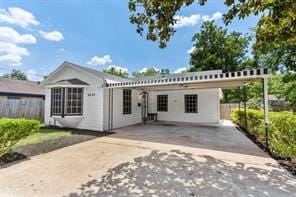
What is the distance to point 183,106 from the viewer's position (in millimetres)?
14594

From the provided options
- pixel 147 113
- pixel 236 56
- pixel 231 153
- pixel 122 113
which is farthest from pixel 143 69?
pixel 231 153

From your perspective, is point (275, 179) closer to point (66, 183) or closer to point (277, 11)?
point (277, 11)

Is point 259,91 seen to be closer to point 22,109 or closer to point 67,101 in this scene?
point 67,101

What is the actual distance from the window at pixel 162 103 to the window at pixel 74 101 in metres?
6.72

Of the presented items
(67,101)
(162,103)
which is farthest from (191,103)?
(67,101)

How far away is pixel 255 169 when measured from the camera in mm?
4660

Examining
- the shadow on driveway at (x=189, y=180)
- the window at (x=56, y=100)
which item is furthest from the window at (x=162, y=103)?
the shadow on driveway at (x=189, y=180)

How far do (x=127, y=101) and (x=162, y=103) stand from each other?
3.93 m

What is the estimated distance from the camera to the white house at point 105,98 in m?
10.2

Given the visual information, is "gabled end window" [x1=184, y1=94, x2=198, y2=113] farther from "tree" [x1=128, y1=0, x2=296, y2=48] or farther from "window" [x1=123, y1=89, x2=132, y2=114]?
"tree" [x1=128, y1=0, x2=296, y2=48]

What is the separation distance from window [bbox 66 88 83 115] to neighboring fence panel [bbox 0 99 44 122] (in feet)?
17.1

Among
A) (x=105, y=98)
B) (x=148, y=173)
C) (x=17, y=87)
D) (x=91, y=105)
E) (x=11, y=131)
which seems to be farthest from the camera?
(x=17, y=87)

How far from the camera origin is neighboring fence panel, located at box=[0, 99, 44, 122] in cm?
1284

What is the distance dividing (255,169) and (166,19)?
440 centimetres
